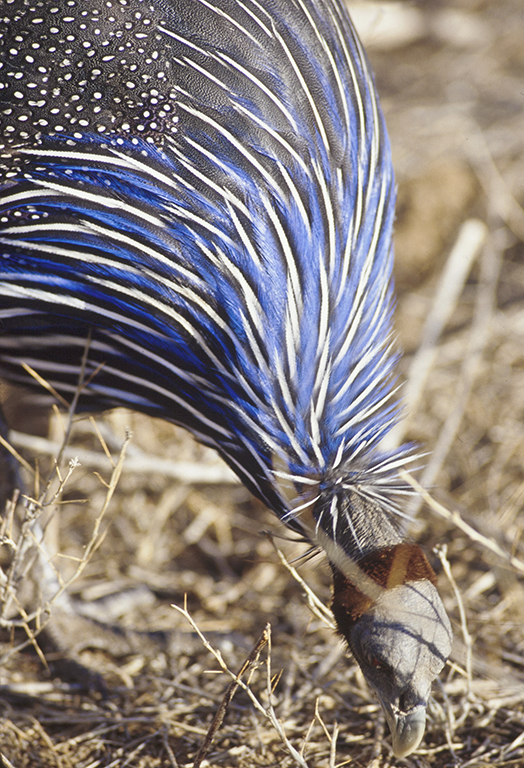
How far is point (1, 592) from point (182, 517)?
4.52 ft

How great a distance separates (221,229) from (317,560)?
1.05m

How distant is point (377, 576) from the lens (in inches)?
74.9

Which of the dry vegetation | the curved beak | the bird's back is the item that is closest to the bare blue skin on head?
the curved beak

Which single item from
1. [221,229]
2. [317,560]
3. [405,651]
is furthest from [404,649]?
[221,229]

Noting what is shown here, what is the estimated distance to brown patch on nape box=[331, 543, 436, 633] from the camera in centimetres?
188

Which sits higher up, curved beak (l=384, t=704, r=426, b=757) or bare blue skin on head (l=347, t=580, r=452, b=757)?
bare blue skin on head (l=347, t=580, r=452, b=757)

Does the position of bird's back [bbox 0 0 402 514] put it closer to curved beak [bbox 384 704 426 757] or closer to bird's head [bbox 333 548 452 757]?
bird's head [bbox 333 548 452 757]

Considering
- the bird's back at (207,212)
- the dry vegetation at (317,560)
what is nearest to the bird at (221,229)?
the bird's back at (207,212)

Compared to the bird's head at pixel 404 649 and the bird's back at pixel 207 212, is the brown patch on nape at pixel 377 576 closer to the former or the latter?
the bird's head at pixel 404 649

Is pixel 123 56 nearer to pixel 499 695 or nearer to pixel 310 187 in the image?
pixel 310 187

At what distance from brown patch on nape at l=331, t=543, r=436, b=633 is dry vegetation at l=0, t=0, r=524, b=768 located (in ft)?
0.78

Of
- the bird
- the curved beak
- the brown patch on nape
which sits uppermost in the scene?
the bird

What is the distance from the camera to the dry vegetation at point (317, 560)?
231 cm

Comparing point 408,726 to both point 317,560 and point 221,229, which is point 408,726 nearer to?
point 317,560
